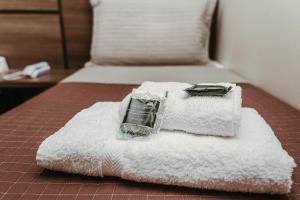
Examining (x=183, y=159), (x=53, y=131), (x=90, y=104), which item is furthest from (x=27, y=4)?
(x=183, y=159)

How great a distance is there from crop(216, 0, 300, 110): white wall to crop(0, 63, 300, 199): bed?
0.25 ft

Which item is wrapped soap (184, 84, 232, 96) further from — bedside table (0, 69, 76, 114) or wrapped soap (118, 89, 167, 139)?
bedside table (0, 69, 76, 114)

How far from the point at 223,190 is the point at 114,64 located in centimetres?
136

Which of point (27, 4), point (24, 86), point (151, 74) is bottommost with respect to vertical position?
point (24, 86)

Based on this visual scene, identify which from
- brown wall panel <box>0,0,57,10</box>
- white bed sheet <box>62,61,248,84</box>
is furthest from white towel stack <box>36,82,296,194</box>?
brown wall panel <box>0,0,57,10</box>

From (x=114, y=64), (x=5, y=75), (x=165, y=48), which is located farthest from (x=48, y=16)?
(x=165, y=48)

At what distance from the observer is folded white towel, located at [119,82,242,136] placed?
0.56 metres

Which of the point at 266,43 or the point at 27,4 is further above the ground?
the point at 27,4

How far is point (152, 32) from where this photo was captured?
5.63 feet

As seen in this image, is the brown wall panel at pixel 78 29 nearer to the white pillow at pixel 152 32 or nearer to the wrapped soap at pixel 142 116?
the white pillow at pixel 152 32

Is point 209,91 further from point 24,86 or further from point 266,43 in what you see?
point 24,86

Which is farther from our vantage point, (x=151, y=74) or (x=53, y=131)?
(x=151, y=74)

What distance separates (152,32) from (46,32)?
2.51 ft

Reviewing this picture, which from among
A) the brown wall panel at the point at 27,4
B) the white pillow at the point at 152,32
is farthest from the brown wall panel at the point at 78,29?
the white pillow at the point at 152,32
